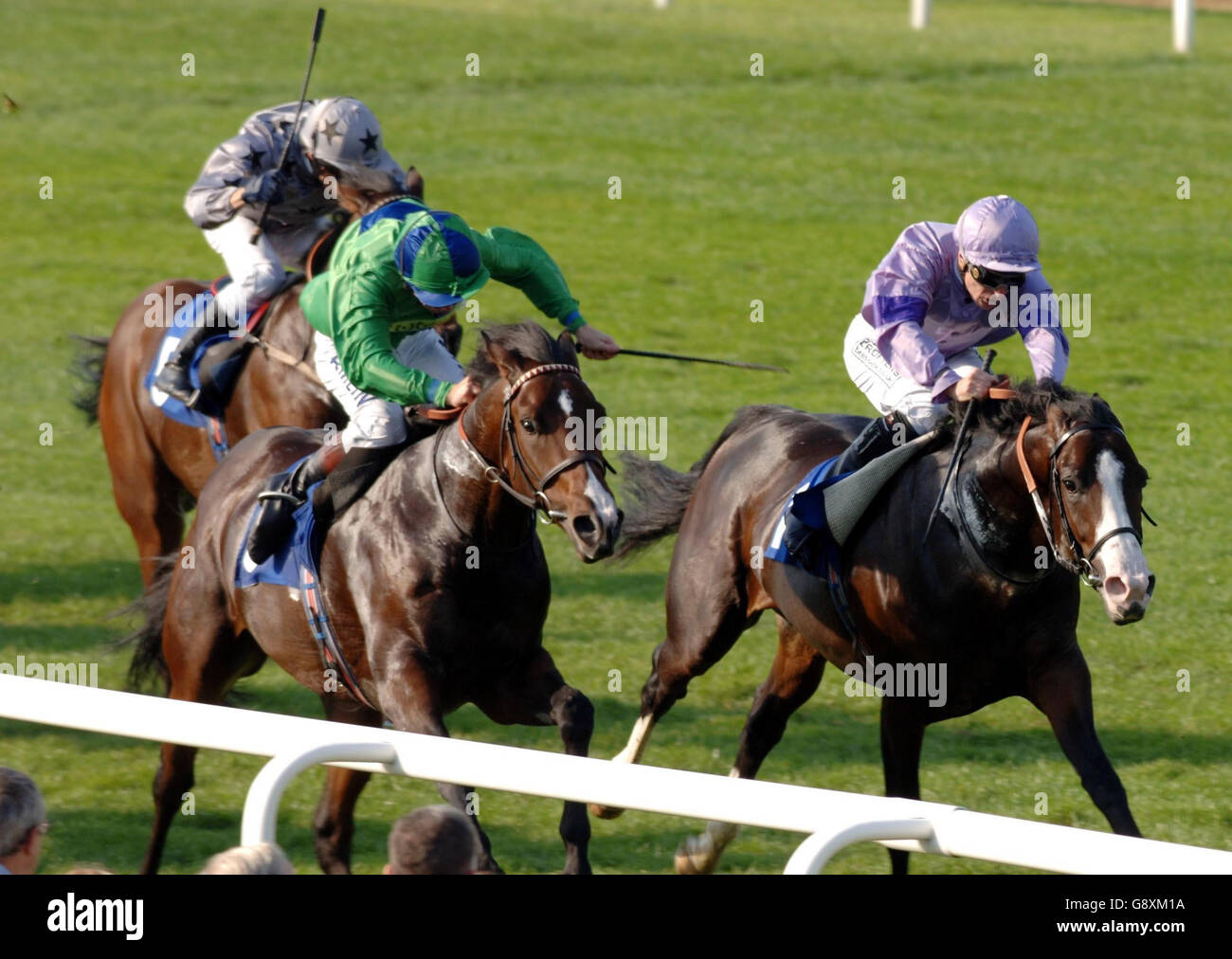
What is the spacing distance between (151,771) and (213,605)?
119cm

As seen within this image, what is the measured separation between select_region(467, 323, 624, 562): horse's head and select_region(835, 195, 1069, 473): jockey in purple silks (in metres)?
1.00

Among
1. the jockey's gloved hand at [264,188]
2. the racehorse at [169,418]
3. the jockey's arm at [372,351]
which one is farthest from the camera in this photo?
the jockey's gloved hand at [264,188]

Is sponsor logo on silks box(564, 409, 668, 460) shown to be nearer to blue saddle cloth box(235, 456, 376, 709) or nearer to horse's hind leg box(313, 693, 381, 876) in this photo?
blue saddle cloth box(235, 456, 376, 709)

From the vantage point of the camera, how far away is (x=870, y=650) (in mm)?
5289

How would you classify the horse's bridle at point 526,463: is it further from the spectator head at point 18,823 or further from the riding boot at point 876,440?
the spectator head at point 18,823

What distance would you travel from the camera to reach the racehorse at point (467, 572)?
463 cm

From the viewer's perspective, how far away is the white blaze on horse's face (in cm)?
444

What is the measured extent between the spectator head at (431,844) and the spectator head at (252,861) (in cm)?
46

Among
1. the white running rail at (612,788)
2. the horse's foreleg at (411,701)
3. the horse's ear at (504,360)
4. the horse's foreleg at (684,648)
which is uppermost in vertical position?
the horse's ear at (504,360)

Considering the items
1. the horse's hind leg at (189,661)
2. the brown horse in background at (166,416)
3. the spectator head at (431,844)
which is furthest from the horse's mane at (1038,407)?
the brown horse in background at (166,416)

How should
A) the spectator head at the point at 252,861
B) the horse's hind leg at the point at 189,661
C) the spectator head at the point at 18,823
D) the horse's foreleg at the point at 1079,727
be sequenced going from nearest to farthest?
1. the spectator head at the point at 252,861
2. the spectator head at the point at 18,823
3. the horse's foreleg at the point at 1079,727
4. the horse's hind leg at the point at 189,661

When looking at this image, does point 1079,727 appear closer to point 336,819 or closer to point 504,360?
point 504,360

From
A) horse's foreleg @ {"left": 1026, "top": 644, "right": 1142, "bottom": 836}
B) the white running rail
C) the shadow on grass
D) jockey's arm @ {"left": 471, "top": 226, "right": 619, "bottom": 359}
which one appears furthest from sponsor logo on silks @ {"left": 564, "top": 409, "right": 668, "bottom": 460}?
the white running rail
